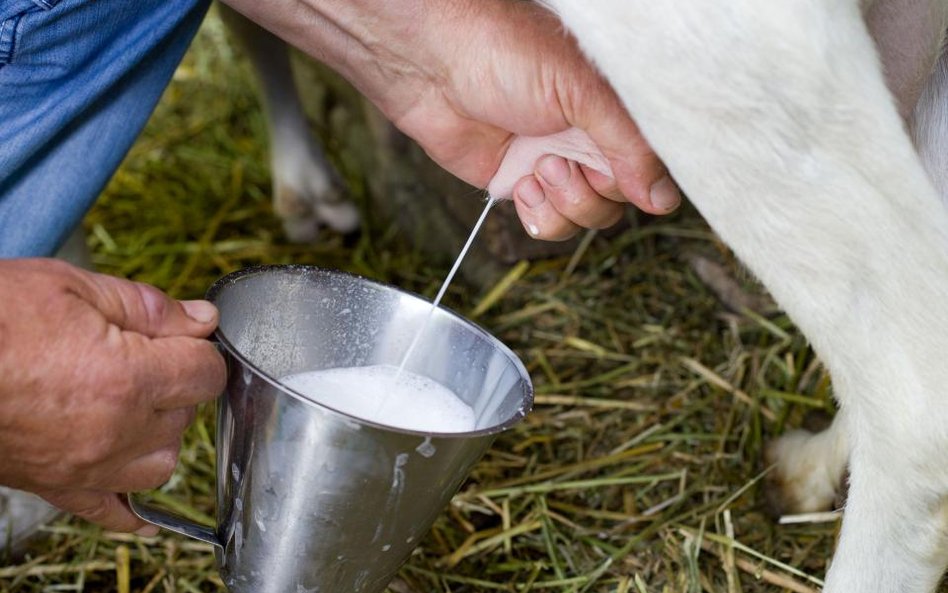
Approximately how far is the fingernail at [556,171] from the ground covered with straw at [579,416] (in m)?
0.48

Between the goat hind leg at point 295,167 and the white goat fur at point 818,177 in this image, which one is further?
the goat hind leg at point 295,167

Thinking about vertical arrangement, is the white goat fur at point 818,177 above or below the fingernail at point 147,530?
above

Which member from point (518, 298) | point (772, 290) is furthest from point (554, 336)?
point (772, 290)

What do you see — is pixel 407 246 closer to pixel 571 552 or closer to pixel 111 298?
pixel 571 552

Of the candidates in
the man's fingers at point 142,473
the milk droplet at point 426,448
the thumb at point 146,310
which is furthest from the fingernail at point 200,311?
the milk droplet at point 426,448

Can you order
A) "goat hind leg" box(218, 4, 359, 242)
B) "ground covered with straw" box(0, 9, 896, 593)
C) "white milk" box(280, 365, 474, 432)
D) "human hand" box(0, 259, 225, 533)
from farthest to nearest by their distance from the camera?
1. "goat hind leg" box(218, 4, 359, 242)
2. "ground covered with straw" box(0, 9, 896, 593)
3. "white milk" box(280, 365, 474, 432)
4. "human hand" box(0, 259, 225, 533)

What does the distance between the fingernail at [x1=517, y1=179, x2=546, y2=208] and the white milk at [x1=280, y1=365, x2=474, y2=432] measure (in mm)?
289

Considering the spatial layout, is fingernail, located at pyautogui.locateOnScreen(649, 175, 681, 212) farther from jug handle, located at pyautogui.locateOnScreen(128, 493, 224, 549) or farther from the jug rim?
jug handle, located at pyautogui.locateOnScreen(128, 493, 224, 549)

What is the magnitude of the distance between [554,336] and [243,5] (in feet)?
2.83

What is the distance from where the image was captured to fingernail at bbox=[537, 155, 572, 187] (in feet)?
4.83

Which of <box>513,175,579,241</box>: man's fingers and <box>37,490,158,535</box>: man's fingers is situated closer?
<box>37,490,158,535</box>: man's fingers

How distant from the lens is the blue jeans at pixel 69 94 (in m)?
1.40

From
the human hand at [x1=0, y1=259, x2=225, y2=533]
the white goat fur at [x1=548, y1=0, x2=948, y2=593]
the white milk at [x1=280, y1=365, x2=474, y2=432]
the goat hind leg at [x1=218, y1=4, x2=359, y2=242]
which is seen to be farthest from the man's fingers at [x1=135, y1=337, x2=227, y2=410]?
the goat hind leg at [x1=218, y1=4, x2=359, y2=242]

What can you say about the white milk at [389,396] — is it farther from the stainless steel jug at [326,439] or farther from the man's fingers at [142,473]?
the man's fingers at [142,473]
